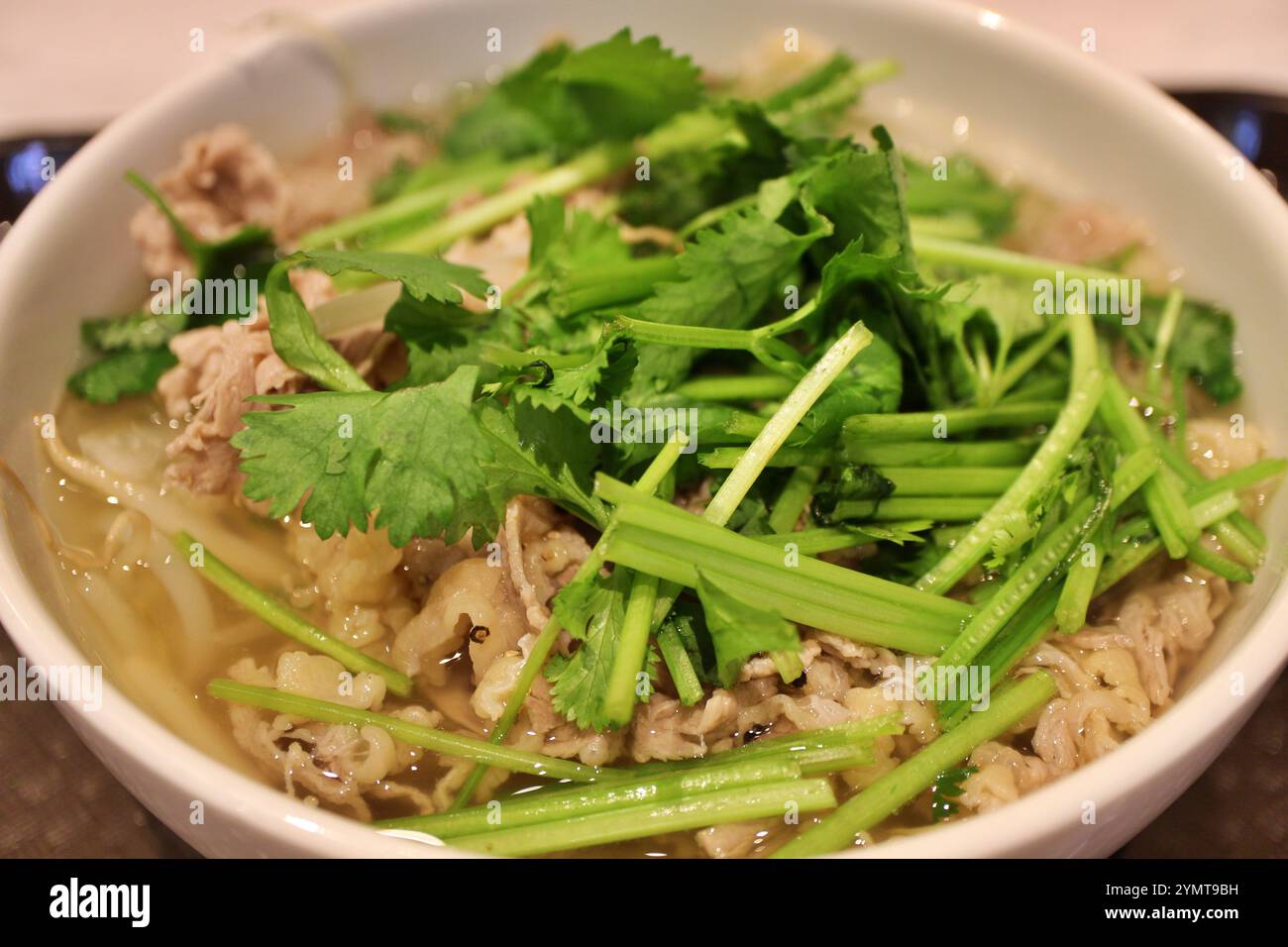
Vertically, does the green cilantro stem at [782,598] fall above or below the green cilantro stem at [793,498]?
below

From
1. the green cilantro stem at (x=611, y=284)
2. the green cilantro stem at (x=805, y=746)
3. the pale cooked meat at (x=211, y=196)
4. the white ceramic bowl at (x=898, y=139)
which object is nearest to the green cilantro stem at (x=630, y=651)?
the green cilantro stem at (x=805, y=746)

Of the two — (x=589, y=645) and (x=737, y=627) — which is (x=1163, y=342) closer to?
(x=737, y=627)

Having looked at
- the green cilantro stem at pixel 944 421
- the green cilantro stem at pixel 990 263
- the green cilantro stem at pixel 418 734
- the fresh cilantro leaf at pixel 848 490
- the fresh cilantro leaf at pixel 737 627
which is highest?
the green cilantro stem at pixel 990 263

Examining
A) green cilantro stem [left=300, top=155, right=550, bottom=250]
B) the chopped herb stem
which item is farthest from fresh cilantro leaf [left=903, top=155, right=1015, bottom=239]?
green cilantro stem [left=300, top=155, right=550, bottom=250]

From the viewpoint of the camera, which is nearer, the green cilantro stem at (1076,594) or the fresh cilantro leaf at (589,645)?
the fresh cilantro leaf at (589,645)

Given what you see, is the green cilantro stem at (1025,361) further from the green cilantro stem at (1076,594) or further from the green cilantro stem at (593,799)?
the green cilantro stem at (593,799)
